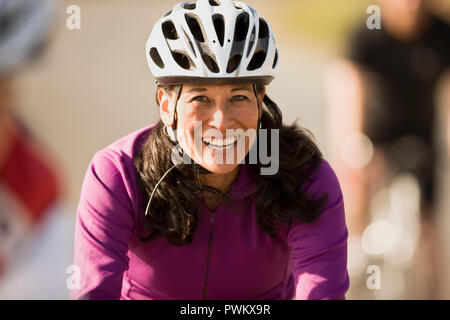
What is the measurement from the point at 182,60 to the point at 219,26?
0.74 feet

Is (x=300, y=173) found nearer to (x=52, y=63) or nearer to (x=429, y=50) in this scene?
(x=429, y=50)

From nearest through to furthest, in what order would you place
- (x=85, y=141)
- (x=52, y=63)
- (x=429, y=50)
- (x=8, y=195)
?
(x=8, y=195) → (x=429, y=50) → (x=85, y=141) → (x=52, y=63)

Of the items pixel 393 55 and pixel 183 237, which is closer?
pixel 183 237

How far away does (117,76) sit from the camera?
16453 millimetres

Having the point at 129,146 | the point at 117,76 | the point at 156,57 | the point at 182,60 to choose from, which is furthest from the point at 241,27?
the point at 117,76

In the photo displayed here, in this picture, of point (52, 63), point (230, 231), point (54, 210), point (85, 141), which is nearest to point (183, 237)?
point (230, 231)

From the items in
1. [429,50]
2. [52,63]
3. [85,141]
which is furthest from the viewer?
[52,63]

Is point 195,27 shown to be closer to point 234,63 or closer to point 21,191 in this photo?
point 234,63

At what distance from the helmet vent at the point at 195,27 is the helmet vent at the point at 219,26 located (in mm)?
73

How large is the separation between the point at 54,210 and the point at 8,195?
0.21 m

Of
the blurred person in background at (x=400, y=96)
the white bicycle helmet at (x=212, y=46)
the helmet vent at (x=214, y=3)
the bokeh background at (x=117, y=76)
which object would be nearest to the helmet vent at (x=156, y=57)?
the white bicycle helmet at (x=212, y=46)

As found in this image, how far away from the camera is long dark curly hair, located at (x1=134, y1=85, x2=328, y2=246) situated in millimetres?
4285

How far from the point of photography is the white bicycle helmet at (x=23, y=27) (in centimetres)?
415

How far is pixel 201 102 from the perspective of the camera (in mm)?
4254
